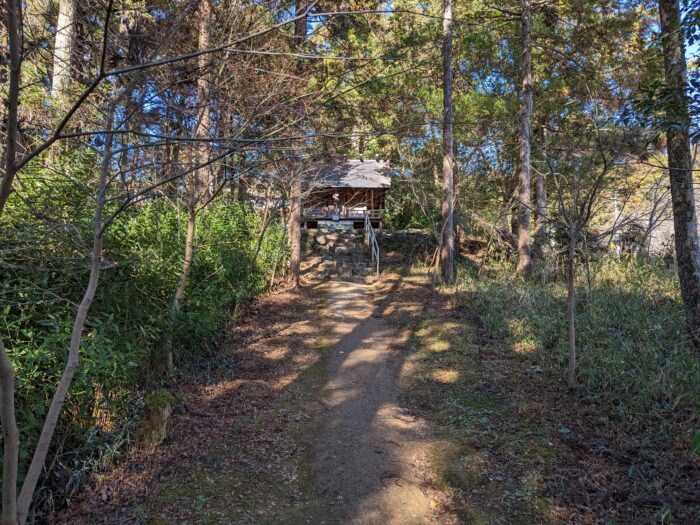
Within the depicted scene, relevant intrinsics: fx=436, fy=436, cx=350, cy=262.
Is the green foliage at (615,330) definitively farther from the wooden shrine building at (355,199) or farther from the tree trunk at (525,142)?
the wooden shrine building at (355,199)

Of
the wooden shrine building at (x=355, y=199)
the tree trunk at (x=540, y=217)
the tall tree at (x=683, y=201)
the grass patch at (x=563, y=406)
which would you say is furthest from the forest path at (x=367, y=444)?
the wooden shrine building at (x=355, y=199)

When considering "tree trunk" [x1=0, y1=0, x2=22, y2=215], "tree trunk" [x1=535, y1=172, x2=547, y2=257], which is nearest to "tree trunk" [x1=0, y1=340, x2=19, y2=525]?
"tree trunk" [x1=0, y1=0, x2=22, y2=215]

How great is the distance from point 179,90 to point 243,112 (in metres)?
0.79

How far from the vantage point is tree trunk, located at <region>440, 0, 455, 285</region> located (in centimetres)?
1075

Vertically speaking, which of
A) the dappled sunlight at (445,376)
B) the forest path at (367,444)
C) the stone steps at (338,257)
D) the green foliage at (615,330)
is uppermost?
the stone steps at (338,257)

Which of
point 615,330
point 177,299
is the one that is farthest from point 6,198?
point 615,330

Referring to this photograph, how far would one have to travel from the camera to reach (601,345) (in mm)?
5480

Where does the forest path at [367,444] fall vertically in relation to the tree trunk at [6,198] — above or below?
below

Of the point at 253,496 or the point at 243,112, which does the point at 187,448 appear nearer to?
the point at 253,496

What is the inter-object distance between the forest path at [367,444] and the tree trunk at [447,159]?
14.2 feet

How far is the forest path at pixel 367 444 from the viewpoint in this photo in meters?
3.21

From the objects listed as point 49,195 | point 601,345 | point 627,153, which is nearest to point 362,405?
point 601,345

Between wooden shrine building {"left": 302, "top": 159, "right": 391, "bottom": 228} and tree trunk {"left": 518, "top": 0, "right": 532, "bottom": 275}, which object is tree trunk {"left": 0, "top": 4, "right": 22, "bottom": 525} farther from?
wooden shrine building {"left": 302, "top": 159, "right": 391, "bottom": 228}

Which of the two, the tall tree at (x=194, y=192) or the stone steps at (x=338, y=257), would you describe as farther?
the stone steps at (x=338, y=257)
